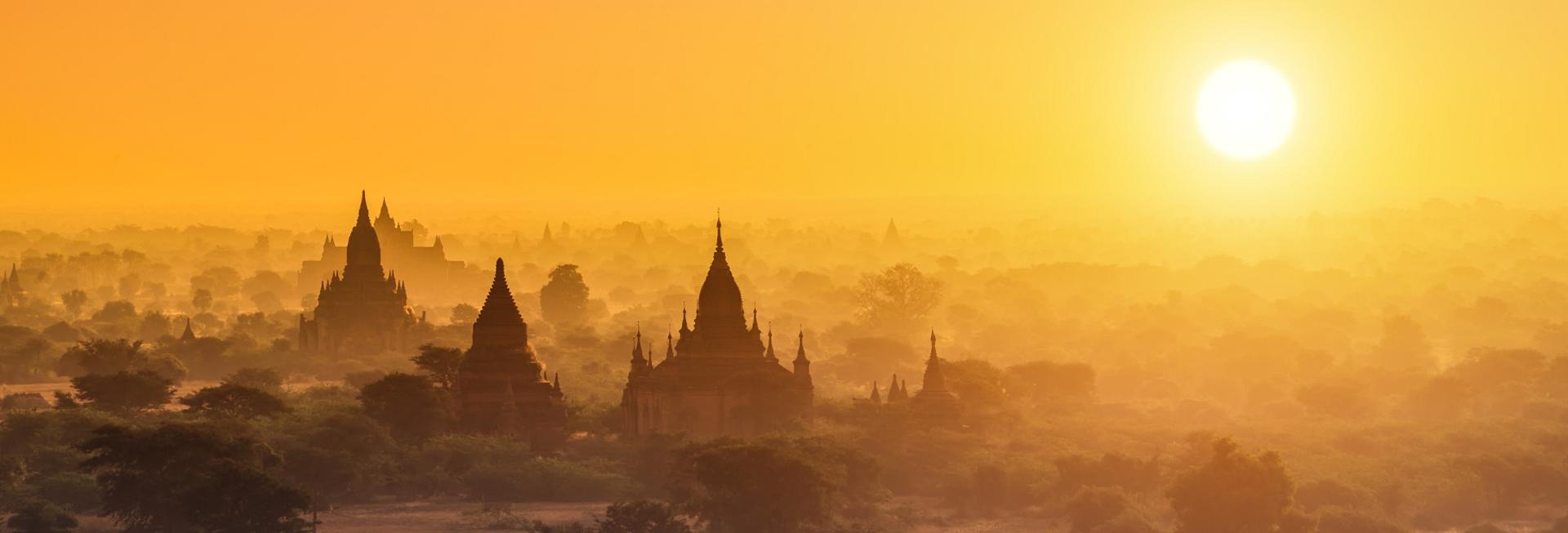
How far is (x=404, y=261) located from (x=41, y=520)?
95949mm

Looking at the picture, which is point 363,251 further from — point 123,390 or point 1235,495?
point 1235,495

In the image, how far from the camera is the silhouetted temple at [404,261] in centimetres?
14138

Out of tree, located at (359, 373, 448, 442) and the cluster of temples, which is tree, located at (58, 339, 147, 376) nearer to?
tree, located at (359, 373, 448, 442)

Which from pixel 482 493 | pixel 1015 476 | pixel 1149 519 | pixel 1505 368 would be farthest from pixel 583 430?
pixel 1505 368

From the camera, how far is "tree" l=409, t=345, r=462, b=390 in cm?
6397

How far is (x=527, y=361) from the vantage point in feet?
204

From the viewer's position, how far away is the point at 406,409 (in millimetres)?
60094

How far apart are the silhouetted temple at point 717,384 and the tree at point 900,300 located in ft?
200

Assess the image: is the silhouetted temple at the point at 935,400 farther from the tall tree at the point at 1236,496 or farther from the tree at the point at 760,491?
the tree at the point at 760,491

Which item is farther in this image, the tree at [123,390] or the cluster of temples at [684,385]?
the tree at [123,390]

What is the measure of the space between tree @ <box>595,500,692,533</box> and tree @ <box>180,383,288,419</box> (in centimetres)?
1524

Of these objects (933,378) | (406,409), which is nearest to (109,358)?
(406,409)

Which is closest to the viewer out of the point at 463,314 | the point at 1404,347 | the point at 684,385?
the point at 684,385

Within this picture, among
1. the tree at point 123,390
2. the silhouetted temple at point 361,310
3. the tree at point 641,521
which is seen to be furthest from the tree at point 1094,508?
the silhouetted temple at point 361,310
